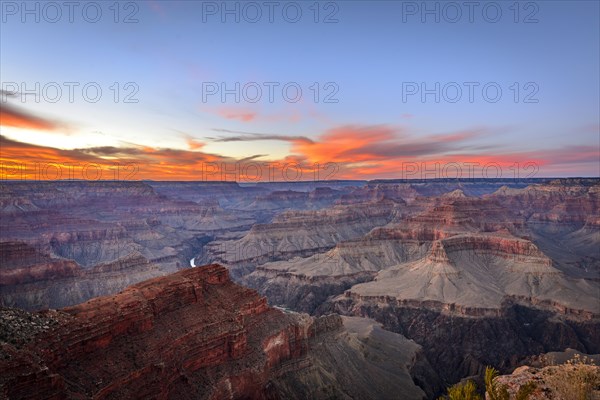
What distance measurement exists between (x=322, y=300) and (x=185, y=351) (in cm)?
A: 8709

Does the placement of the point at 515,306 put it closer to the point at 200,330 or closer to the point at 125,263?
the point at 200,330

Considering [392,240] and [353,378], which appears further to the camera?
[392,240]

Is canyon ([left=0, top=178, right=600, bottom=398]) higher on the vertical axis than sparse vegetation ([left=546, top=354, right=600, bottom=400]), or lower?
lower

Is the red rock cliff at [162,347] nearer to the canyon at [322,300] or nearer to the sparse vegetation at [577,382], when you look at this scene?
the canyon at [322,300]

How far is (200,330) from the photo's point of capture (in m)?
47.9

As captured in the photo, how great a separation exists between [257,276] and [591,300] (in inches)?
3858

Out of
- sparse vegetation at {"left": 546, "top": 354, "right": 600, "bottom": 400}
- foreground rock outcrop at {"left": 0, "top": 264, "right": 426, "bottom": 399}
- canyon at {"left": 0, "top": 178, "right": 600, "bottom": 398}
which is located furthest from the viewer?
canyon at {"left": 0, "top": 178, "right": 600, "bottom": 398}

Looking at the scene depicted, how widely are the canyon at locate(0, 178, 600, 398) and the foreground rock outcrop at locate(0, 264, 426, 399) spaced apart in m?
0.19

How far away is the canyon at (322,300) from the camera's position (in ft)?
148

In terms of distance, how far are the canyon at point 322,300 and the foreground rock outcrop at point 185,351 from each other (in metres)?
0.19

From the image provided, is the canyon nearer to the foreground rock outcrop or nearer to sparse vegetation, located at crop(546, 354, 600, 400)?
the foreground rock outcrop

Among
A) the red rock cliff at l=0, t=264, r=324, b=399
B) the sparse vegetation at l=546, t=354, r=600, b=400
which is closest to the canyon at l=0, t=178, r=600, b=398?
the red rock cliff at l=0, t=264, r=324, b=399

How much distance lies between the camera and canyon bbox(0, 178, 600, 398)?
4509 centimetres

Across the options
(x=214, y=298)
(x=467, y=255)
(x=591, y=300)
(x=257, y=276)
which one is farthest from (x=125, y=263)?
(x=591, y=300)
